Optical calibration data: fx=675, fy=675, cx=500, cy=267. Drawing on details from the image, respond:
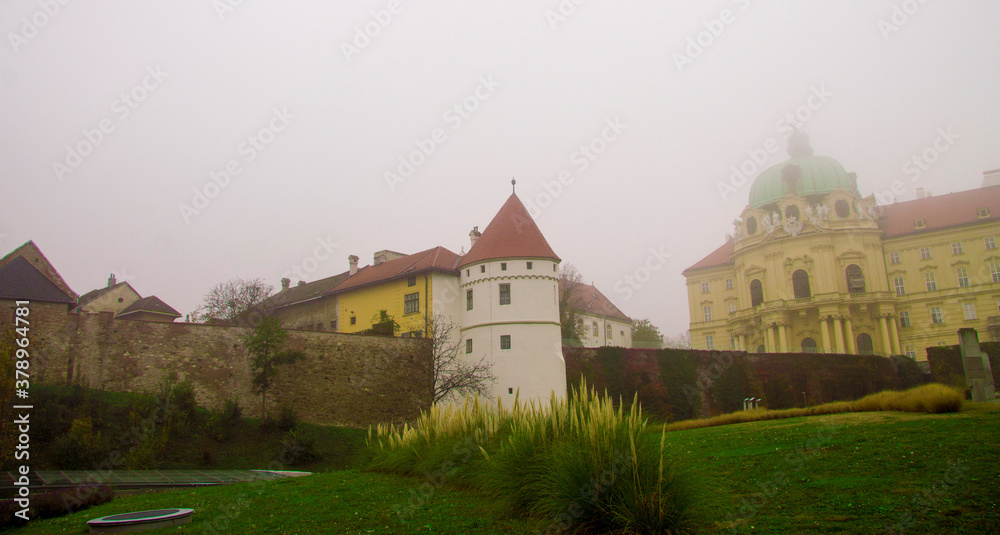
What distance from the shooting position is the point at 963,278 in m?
54.7

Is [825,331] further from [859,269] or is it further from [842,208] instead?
[842,208]

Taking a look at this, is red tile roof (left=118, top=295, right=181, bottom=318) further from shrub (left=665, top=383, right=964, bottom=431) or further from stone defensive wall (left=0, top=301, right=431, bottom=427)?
shrub (left=665, top=383, right=964, bottom=431)

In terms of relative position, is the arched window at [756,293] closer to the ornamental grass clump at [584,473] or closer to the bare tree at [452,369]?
the bare tree at [452,369]

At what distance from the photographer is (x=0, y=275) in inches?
1017

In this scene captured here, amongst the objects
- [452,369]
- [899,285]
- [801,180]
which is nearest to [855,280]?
[899,285]

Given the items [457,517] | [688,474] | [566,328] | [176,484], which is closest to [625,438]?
[688,474]

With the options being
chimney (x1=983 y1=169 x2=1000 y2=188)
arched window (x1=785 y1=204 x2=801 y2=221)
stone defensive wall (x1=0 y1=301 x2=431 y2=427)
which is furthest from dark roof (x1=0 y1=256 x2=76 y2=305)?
chimney (x1=983 y1=169 x2=1000 y2=188)

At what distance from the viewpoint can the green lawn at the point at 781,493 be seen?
23.6 ft

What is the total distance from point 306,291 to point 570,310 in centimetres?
2003

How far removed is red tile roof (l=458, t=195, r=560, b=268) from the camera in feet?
114

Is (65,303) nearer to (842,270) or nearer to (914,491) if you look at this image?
(914,491)

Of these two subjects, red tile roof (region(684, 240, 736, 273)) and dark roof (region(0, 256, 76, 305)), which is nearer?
dark roof (region(0, 256, 76, 305))

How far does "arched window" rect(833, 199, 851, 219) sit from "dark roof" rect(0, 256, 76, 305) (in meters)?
54.5

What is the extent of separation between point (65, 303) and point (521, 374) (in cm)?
1961
